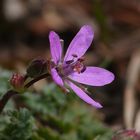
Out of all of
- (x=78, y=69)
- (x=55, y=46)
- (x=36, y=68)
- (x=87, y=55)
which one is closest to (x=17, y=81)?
(x=36, y=68)

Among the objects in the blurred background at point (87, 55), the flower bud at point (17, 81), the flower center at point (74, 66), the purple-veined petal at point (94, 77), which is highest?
the flower bud at point (17, 81)

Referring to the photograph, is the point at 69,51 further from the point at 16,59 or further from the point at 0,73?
the point at 16,59

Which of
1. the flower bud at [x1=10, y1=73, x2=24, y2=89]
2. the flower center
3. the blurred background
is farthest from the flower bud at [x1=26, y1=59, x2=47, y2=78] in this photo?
the blurred background

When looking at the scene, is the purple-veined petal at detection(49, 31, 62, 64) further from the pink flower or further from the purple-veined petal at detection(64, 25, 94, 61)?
the purple-veined petal at detection(64, 25, 94, 61)

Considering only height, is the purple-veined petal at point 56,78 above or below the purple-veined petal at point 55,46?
below

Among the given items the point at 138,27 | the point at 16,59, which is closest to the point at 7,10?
the point at 16,59

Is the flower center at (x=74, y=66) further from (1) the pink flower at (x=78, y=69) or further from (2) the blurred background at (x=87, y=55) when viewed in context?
(2) the blurred background at (x=87, y=55)

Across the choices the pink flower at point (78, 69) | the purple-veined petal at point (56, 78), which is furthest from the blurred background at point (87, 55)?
the purple-veined petal at point (56, 78)

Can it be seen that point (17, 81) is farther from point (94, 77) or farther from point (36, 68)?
point (94, 77)
